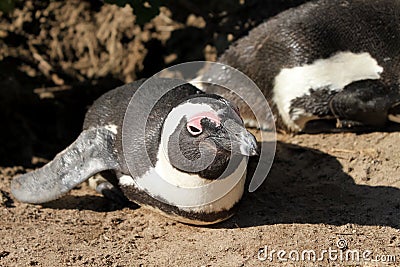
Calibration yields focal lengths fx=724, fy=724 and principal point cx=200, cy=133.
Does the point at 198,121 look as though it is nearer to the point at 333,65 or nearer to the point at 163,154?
the point at 163,154

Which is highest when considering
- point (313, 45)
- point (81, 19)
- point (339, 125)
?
point (81, 19)

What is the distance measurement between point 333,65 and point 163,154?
146 cm

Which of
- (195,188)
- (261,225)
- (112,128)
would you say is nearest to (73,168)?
(112,128)

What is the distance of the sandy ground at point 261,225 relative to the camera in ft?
10.4

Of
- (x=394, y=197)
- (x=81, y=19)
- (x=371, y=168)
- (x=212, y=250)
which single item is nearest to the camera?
(x=212, y=250)

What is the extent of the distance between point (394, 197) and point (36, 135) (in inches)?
111

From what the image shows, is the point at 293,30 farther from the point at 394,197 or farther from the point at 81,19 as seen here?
the point at 81,19

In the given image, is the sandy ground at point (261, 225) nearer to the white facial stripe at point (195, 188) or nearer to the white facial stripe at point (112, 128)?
the white facial stripe at point (195, 188)

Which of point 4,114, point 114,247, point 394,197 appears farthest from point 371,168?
point 4,114

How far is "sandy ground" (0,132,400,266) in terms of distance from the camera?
317 cm

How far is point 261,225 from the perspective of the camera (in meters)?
3.43

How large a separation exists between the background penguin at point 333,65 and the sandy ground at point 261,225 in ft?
0.89

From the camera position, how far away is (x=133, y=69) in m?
5.52

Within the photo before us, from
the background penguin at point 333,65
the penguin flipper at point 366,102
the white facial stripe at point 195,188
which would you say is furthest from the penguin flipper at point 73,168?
the penguin flipper at point 366,102
